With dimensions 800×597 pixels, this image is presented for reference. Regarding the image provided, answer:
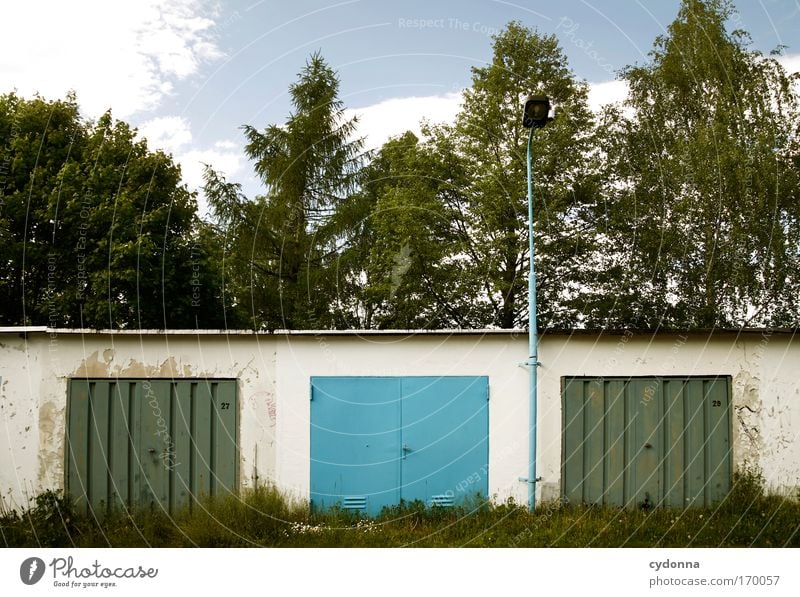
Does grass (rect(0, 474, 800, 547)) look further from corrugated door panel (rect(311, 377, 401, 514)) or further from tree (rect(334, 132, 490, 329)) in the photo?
tree (rect(334, 132, 490, 329))

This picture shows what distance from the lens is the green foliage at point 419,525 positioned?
21.9 ft

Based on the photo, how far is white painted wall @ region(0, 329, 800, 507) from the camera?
24.7 feet

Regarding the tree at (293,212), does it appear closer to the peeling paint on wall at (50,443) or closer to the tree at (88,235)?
the tree at (88,235)

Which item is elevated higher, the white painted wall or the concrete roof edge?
the concrete roof edge

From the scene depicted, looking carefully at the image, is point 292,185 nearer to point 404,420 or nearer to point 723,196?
point 404,420

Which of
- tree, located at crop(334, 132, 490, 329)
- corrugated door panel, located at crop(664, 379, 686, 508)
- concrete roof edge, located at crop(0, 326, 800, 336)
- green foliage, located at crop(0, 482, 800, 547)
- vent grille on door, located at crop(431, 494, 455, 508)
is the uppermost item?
tree, located at crop(334, 132, 490, 329)

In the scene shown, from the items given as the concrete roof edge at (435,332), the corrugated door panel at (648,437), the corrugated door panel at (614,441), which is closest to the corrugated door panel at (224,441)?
the concrete roof edge at (435,332)

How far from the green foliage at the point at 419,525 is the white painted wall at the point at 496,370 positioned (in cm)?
33

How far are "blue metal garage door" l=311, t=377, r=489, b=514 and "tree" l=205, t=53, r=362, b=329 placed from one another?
7.43m

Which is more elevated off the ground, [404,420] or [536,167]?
[536,167]

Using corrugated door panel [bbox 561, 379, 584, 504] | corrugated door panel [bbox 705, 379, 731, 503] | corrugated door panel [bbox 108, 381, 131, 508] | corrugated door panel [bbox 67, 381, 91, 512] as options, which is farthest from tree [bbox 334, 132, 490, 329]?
corrugated door panel [bbox 67, 381, 91, 512]

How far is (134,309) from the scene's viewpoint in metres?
15.8
